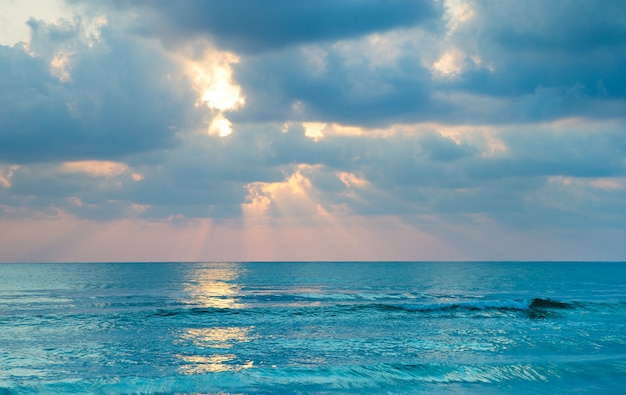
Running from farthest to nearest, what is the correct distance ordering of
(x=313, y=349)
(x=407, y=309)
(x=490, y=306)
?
(x=490, y=306), (x=407, y=309), (x=313, y=349)

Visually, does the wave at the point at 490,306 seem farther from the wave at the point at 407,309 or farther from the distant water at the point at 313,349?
the distant water at the point at 313,349

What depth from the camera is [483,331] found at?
143ft

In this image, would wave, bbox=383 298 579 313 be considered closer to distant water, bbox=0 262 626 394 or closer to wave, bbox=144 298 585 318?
wave, bbox=144 298 585 318

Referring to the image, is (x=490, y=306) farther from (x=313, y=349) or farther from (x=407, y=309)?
(x=313, y=349)

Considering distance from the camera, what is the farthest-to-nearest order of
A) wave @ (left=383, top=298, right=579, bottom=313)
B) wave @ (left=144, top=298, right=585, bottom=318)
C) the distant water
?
1. wave @ (left=383, top=298, right=579, bottom=313)
2. wave @ (left=144, top=298, right=585, bottom=318)
3. the distant water

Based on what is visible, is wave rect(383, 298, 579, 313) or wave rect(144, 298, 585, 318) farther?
wave rect(383, 298, 579, 313)

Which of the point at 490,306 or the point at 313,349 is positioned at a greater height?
the point at 490,306

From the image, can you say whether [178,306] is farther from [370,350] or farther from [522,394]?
[522,394]

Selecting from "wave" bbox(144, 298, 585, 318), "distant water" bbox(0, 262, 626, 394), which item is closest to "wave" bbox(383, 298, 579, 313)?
"wave" bbox(144, 298, 585, 318)

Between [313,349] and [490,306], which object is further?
[490,306]

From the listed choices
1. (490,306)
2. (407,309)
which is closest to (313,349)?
(407,309)

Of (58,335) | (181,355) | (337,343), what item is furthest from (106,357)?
(337,343)

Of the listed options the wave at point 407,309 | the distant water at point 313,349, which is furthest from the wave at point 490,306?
the distant water at point 313,349

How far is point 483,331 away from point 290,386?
22.2 meters
